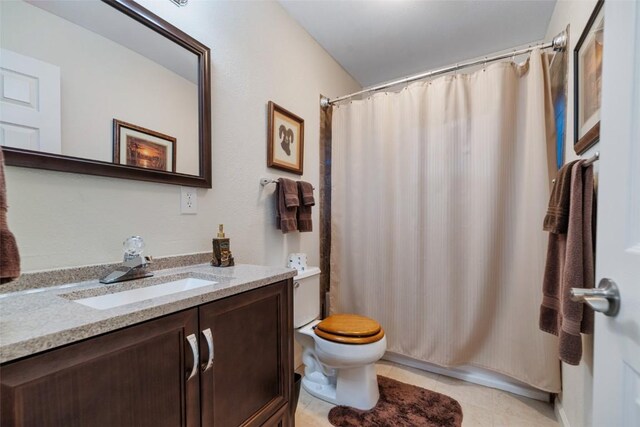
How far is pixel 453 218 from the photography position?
1825mm

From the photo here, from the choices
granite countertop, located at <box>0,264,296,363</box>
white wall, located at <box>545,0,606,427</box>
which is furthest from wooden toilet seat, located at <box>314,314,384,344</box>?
white wall, located at <box>545,0,606,427</box>

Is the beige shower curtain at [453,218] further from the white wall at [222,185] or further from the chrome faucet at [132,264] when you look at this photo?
the chrome faucet at [132,264]

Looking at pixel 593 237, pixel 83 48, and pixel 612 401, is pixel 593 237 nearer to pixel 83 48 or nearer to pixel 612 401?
pixel 612 401

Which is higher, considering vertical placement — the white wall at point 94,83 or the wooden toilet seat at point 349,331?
the white wall at point 94,83

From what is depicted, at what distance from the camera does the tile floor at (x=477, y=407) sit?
1475mm

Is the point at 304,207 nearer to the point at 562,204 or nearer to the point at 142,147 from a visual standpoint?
the point at 142,147

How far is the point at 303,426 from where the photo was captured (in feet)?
4.75

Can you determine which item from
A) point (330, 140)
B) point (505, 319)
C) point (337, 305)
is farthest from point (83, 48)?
point (505, 319)

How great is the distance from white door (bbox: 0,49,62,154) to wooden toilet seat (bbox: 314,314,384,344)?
141cm

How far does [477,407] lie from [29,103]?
239 cm

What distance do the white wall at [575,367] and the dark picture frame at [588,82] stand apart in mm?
66

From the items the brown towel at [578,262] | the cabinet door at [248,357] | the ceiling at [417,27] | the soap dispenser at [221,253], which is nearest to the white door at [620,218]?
the brown towel at [578,262]

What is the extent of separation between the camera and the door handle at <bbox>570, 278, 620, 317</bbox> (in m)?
0.52

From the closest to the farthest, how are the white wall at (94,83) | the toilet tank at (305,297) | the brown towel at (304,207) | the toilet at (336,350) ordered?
the white wall at (94,83) → the toilet at (336,350) → the toilet tank at (305,297) → the brown towel at (304,207)
